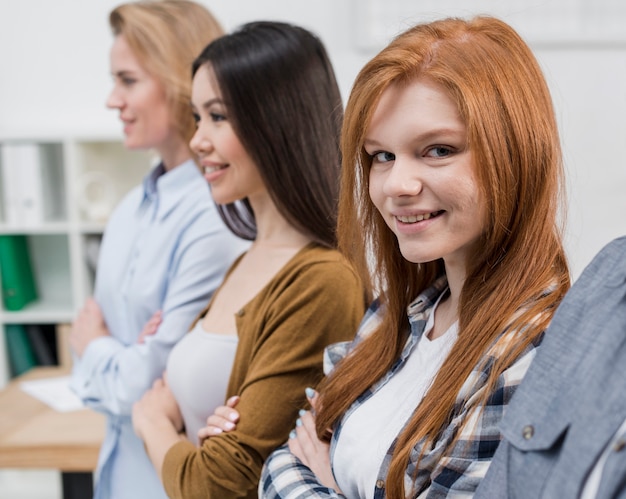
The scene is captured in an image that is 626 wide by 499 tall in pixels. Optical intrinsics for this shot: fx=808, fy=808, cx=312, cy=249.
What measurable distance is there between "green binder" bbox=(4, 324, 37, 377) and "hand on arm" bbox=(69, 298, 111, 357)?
67.0 inches

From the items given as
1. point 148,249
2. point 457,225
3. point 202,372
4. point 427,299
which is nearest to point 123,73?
point 148,249

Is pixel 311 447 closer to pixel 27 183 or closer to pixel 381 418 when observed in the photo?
pixel 381 418

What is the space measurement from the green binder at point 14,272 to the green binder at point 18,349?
0.37 ft

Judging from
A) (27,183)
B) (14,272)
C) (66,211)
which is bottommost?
(14,272)

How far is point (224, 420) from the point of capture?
4.48 ft

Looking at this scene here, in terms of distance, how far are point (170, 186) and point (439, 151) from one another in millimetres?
1089

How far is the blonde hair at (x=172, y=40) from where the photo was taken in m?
1.96

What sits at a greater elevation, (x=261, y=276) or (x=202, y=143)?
(x=202, y=143)

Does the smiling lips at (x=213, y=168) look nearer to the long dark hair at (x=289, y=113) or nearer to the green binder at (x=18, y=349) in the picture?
the long dark hair at (x=289, y=113)

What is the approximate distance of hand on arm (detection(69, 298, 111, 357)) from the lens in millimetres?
1955

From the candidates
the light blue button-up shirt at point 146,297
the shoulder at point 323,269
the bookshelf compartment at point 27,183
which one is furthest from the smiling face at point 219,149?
the bookshelf compartment at point 27,183

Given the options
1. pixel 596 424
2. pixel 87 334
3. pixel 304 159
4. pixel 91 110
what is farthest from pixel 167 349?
pixel 91 110

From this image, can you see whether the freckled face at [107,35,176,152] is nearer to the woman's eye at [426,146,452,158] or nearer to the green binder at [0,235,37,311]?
the woman's eye at [426,146,452,158]

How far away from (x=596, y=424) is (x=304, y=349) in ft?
2.44
